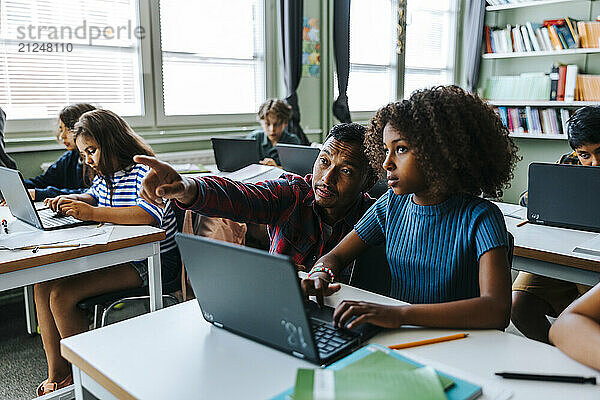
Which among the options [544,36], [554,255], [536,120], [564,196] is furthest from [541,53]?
[554,255]

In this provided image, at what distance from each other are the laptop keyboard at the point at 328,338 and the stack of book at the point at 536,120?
178 inches

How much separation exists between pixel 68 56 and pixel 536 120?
4.31 metres

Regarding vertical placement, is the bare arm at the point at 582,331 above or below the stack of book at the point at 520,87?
below

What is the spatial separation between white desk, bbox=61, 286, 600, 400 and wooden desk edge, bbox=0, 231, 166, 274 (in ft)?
2.25

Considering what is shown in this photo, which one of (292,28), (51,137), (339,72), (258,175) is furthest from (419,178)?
(339,72)

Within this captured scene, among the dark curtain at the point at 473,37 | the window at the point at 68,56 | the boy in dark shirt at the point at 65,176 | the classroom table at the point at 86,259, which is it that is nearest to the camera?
the classroom table at the point at 86,259

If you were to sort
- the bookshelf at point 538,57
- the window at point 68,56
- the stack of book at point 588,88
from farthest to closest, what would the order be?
the bookshelf at point 538,57
the stack of book at point 588,88
the window at point 68,56

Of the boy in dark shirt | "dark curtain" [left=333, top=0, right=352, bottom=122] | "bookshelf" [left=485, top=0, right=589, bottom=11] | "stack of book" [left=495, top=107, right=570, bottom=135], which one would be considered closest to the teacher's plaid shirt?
the boy in dark shirt

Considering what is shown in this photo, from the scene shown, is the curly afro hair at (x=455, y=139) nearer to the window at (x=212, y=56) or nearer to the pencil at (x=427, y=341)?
the pencil at (x=427, y=341)

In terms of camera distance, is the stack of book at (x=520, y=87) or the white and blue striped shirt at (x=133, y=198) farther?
the stack of book at (x=520, y=87)

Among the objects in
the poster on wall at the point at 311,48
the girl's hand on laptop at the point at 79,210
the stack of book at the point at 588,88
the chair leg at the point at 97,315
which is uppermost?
the poster on wall at the point at 311,48

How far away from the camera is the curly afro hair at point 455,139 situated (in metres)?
1.26

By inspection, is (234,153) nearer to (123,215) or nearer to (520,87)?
(123,215)

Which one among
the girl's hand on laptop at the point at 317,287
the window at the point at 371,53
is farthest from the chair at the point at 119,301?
the window at the point at 371,53
